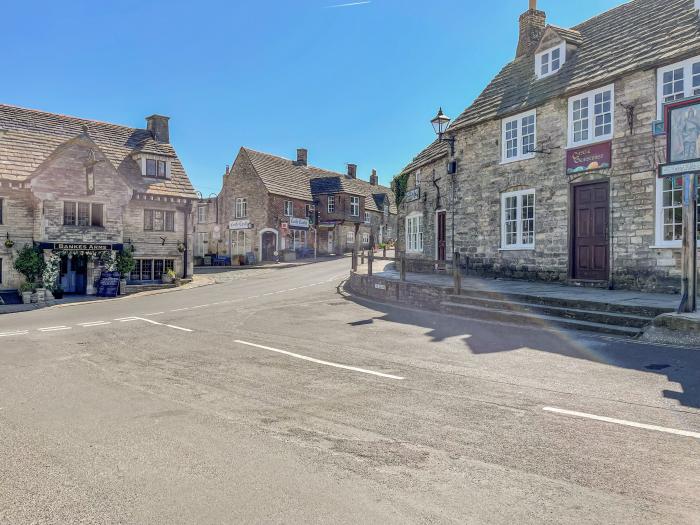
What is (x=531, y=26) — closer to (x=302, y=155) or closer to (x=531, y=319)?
(x=531, y=319)

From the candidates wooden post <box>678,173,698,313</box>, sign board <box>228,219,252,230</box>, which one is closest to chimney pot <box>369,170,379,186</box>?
sign board <box>228,219,252,230</box>

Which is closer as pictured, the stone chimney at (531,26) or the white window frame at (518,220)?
the white window frame at (518,220)

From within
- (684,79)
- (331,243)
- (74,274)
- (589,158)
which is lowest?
(74,274)

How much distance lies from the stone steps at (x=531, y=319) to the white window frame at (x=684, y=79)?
6.51 meters

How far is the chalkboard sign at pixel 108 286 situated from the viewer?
2330 centimetres

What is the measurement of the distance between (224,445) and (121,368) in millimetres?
4279

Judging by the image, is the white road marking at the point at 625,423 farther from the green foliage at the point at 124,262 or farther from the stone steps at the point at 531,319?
the green foliage at the point at 124,262

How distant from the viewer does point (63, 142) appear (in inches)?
1015

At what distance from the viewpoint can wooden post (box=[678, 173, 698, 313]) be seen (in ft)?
31.0

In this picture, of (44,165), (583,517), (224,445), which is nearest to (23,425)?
(224,445)

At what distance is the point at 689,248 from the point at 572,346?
329cm

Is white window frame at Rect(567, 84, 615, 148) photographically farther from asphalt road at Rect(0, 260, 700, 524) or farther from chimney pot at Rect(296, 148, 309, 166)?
chimney pot at Rect(296, 148, 309, 166)

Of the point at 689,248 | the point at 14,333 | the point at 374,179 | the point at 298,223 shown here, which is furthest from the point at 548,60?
the point at 374,179

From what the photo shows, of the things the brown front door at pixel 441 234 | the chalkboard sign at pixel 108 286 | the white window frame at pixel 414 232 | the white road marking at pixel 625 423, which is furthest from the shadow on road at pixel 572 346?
the chalkboard sign at pixel 108 286
